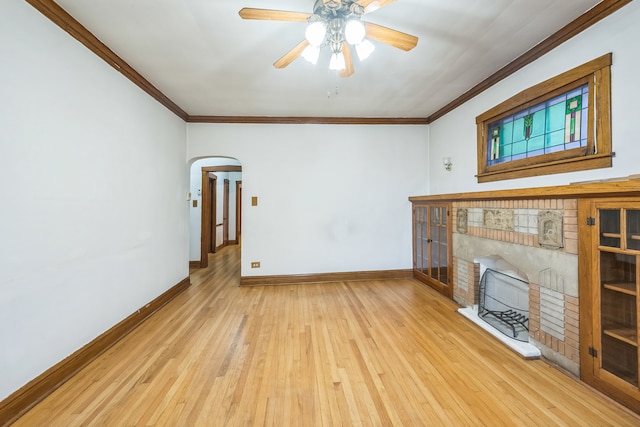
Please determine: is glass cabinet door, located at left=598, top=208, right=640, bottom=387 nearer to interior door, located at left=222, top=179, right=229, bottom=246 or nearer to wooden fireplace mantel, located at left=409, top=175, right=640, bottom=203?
wooden fireplace mantel, located at left=409, top=175, right=640, bottom=203

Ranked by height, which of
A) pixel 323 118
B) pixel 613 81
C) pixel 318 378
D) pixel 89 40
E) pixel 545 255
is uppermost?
pixel 323 118

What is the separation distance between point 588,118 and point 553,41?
75 cm

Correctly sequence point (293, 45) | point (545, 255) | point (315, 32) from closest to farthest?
point (315, 32), point (545, 255), point (293, 45)

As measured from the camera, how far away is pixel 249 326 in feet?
8.73

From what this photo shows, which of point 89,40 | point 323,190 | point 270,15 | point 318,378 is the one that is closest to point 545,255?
point 318,378

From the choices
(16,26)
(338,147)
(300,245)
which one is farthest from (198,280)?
(16,26)

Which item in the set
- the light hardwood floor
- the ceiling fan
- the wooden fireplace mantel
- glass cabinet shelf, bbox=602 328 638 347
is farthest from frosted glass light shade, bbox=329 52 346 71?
glass cabinet shelf, bbox=602 328 638 347

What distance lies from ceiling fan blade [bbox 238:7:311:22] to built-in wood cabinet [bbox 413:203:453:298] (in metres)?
2.76

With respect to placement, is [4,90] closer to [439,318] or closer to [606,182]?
[606,182]

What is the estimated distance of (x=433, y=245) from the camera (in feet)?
A: 12.3

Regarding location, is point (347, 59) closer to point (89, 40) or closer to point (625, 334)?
point (89, 40)

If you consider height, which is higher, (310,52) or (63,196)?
(310,52)

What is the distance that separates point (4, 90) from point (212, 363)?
7.21 feet

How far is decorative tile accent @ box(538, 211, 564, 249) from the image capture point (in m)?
1.94
